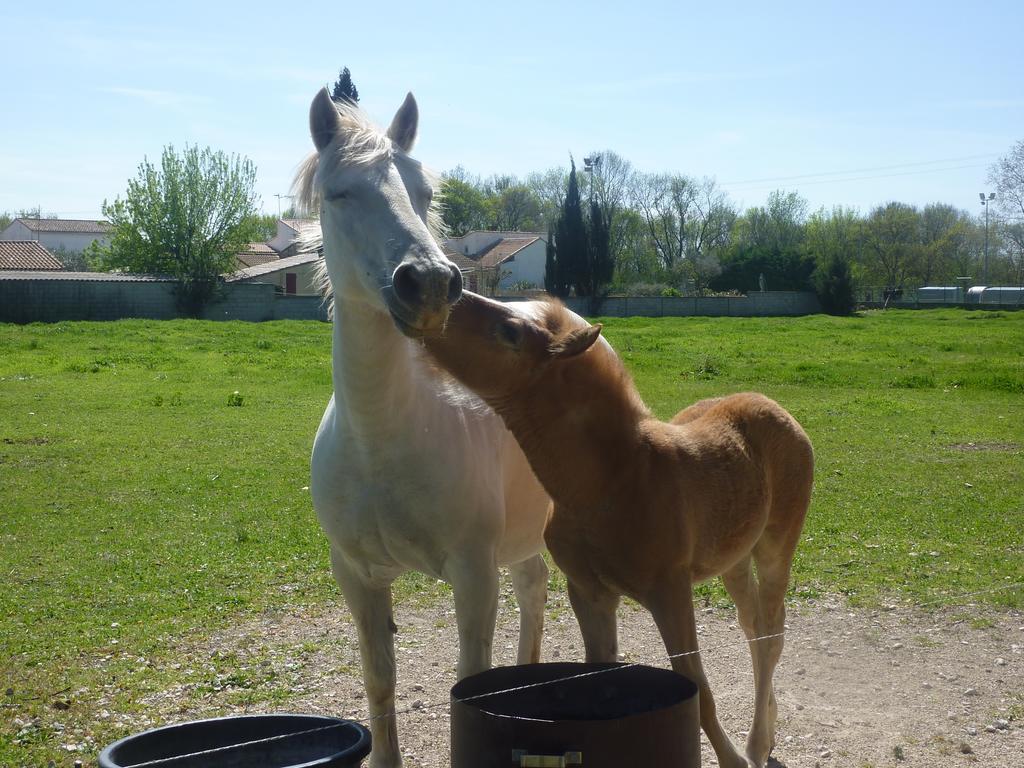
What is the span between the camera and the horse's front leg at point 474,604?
3.34 metres

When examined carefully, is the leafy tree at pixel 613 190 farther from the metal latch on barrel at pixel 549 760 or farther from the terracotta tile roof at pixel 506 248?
the metal latch on barrel at pixel 549 760

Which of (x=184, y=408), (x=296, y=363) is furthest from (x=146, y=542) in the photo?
(x=296, y=363)

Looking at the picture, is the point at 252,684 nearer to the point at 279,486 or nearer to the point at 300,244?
the point at 300,244

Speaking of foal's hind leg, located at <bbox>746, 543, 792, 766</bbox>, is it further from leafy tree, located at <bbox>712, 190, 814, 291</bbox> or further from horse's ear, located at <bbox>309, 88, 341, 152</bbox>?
leafy tree, located at <bbox>712, 190, 814, 291</bbox>

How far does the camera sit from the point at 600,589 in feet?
10.4

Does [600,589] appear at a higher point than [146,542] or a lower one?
higher

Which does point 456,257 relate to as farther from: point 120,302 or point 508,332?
point 120,302

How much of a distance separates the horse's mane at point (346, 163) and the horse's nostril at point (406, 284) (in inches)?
23.8

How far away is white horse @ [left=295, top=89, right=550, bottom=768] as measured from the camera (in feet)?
10.1

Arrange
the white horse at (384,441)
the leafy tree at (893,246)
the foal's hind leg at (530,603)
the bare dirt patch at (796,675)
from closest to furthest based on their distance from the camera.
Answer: the white horse at (384,441) → the bare dirt patch at (796,675) → the foal's hind leg at (530,603) → the leafy tree at (893,246)

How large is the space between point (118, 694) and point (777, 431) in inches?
129

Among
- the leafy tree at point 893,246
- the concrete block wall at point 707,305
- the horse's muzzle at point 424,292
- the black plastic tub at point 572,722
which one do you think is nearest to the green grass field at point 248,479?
the black plastic tub at point 572,722

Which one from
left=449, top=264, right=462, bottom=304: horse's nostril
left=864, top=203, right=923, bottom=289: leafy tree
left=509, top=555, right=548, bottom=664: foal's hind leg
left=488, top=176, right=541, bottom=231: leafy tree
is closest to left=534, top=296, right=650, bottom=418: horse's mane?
left=449, top=264, right=462, bottom=304: horse's nostril

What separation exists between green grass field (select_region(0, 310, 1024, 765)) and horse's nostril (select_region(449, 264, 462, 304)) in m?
2.71
